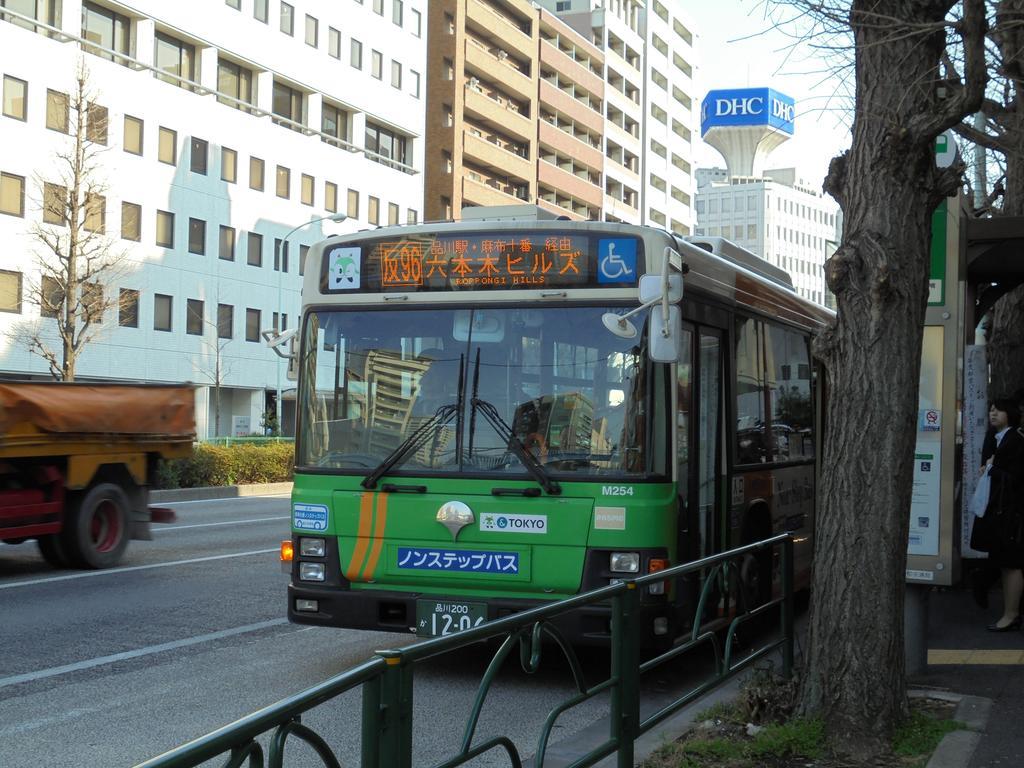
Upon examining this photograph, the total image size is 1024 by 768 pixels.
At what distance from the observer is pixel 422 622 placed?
25.4ft

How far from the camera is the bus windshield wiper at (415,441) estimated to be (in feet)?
26.2

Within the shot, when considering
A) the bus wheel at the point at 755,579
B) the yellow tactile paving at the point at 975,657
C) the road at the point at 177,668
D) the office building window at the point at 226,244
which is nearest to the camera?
the road at the point at 177,668

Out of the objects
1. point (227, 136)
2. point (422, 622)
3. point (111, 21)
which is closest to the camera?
point (422, 622)

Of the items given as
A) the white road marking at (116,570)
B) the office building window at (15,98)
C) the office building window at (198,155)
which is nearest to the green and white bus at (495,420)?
the white road marking at (116,570)

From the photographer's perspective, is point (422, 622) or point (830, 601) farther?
Answer: point (422, 622)

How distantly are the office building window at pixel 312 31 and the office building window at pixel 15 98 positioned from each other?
723 inches

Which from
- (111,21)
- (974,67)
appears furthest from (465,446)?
(111,21)

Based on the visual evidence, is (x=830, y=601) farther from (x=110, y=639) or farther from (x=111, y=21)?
A: (x=111, y=21)

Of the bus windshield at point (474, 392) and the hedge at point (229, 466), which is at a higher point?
the bus windshield at point (474, 392)

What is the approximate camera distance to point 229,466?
28844 mm

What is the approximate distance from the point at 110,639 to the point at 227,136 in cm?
4720

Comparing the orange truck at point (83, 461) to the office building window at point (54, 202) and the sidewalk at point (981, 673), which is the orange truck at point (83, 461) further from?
the office building window at point (54, 202)

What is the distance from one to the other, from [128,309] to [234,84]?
1219 centimetres

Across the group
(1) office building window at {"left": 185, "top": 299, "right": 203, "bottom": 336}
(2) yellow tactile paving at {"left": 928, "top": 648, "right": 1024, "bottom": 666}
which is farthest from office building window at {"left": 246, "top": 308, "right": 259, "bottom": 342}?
(2) yellow tactile paving at {"left": 928, "top": 648, "right": 1024, "bottom": 666}
